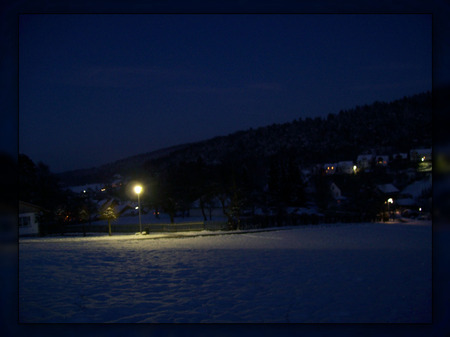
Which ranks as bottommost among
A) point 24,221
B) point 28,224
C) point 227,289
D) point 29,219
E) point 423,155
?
point 28,224

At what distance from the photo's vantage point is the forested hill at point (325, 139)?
68938mm

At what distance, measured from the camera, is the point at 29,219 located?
26.9 m

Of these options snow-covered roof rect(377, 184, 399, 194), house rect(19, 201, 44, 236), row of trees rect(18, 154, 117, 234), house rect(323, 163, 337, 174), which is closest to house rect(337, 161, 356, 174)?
house rect(323, 163, 337, 174)

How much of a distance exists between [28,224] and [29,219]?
0.38 meters

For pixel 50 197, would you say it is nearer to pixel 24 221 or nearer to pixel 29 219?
pixel 29 219

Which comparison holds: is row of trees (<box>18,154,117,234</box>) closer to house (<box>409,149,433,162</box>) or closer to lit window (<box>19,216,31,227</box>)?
lit window (<box>19,216,31,227</box>)

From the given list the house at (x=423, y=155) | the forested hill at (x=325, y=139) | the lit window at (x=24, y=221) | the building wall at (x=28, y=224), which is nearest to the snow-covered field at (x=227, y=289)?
the house at (x=423, y=155)

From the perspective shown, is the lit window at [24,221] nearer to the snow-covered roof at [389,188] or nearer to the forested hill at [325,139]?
the forested hill at [325,139]

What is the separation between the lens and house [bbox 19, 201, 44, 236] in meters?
26.6

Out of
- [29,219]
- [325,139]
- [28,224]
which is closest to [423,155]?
[29,219]

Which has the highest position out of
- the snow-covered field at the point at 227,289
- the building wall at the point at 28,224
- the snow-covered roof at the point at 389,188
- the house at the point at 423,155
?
the house at the point at 423,155

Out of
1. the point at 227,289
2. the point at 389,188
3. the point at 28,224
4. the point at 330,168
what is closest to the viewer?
the point at 227,289

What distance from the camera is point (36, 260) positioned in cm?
1130

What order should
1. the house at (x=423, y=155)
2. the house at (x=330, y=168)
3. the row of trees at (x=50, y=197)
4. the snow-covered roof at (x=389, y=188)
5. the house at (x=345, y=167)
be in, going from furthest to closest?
1. the house at (x=330, y=168)
2. the house at (x=345, y=167)
3. the snow-covered roof at (x=389, y=188)
4. the row of trees at (x=50, y=197)
5. the house at (x=423, y=155)
